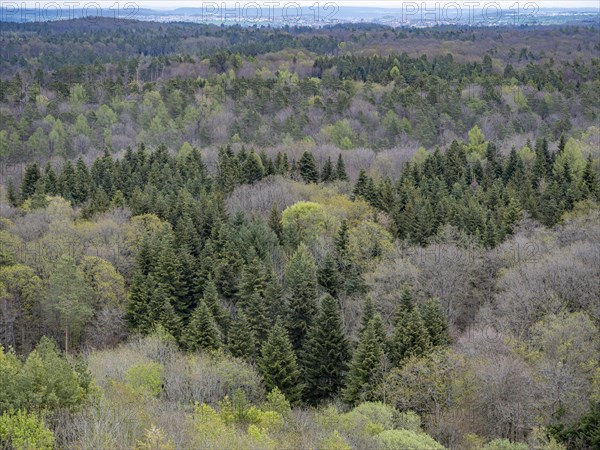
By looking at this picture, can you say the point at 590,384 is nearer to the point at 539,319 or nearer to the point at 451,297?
the point at 539,319

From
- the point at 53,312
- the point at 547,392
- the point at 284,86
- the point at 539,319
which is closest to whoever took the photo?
the point at 547,392

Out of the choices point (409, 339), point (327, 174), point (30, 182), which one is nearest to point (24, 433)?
point (409, 339)

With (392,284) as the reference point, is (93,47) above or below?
above

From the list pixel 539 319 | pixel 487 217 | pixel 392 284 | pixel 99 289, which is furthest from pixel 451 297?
pixel 99 289

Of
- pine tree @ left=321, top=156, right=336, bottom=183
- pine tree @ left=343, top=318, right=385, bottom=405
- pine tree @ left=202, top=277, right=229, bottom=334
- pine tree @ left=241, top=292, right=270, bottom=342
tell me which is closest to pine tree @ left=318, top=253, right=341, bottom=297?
pine tree @ left=241, top=292, right=270, bottom=342

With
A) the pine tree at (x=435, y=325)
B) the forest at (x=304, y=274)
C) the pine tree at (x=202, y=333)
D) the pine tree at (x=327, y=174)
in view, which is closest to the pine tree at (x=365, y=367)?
the forest at (x=304, y=274)

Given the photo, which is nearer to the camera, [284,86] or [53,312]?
[53,312]

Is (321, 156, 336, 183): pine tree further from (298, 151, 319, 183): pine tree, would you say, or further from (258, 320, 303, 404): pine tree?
(258, 320, 303, 404): pine tree
